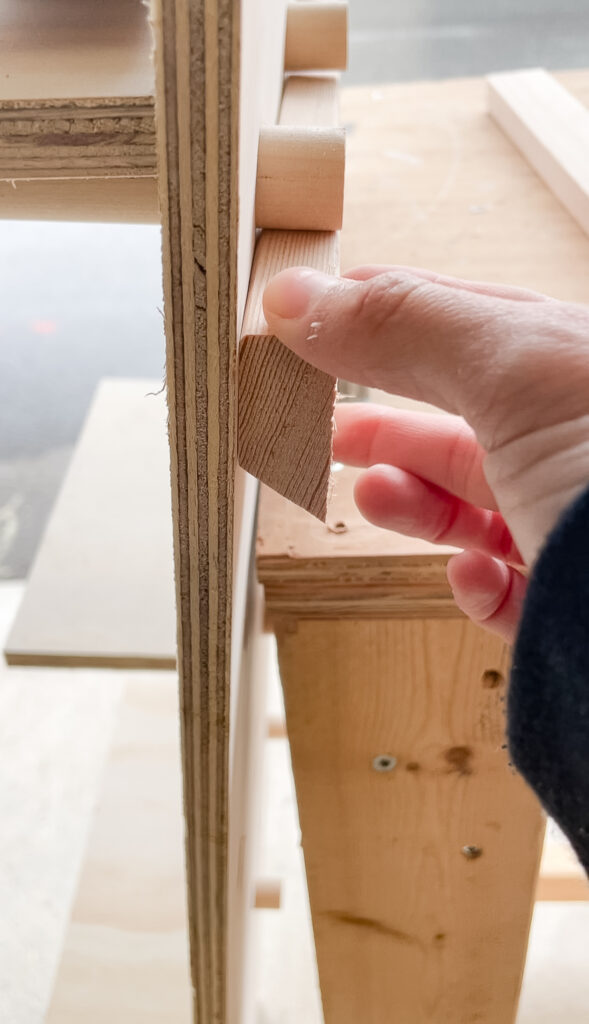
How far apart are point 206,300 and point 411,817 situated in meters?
0.46

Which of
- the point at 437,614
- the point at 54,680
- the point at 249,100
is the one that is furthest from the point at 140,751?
the point at 249,100

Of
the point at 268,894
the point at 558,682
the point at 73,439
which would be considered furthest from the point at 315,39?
the point at 73,439

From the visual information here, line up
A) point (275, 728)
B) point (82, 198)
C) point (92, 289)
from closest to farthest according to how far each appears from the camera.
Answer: point (82, 198)
point (275, 728)
point (92, 289)

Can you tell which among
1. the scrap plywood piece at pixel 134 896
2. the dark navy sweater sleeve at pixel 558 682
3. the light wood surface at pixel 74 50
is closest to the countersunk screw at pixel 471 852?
the dark navy sweater sleeve at pixel 558 682

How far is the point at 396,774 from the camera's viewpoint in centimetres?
62

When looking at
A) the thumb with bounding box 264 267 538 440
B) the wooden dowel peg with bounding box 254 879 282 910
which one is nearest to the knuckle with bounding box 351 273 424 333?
the thumb with bounding box 264 267 538 440

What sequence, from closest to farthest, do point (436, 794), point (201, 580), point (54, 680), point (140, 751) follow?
point (201, 580) < point (436, 794) < point (140, 751) < point (54, 680)

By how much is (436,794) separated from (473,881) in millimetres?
96

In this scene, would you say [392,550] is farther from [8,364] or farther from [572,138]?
[8,364]

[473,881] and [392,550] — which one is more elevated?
[392,550]

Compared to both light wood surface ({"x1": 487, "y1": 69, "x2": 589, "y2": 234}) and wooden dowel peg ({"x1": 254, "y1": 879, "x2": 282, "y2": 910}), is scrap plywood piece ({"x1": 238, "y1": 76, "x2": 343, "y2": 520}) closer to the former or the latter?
light wood surface ({"x1": 487, "y1": 69, "x2": 589, "y2": 234})

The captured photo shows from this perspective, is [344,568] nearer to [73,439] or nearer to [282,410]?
[282,410]

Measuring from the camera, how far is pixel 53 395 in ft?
6.59

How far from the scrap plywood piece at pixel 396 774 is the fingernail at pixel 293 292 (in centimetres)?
18
